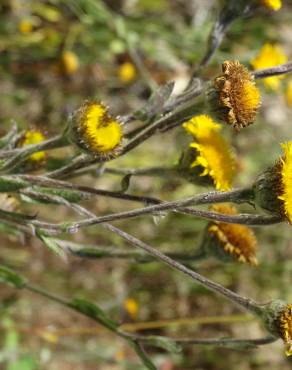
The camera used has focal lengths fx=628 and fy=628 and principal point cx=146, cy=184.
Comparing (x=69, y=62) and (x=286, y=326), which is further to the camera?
(x=69, y=62)

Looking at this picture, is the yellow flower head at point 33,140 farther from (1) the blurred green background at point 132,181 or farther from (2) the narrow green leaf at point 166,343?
(1) the blurred green background at point 132,181

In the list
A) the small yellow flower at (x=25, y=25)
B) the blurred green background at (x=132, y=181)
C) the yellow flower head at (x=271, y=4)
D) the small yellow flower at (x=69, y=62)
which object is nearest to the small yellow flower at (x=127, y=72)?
the blurred green background at (x=132, y=181)

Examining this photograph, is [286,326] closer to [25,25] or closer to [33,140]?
[33,140]

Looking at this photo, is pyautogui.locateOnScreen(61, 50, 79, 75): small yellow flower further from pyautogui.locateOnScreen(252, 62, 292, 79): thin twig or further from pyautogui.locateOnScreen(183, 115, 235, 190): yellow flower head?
pyautogui.locateOnScreen(252, 62, 292, 79): thin twig

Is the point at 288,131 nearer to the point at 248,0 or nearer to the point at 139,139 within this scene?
the point at 248,0

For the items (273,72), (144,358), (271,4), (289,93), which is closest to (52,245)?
(144,358)

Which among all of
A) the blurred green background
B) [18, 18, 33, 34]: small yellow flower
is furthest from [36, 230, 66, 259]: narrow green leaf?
[18, 18, 33, 34]: small yellow flower
